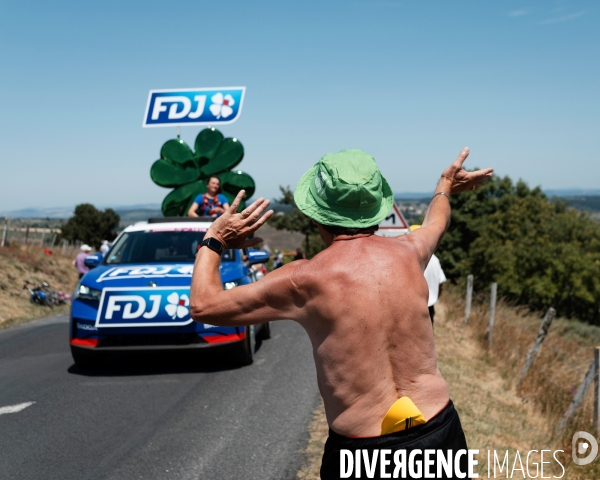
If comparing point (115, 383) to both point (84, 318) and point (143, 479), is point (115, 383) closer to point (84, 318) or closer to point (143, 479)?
point (84, 318)

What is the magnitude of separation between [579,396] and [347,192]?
538 cm

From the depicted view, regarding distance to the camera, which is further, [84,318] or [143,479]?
[84,318]

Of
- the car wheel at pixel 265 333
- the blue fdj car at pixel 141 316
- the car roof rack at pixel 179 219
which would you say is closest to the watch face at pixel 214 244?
the blue fdj car at pixel 141 316

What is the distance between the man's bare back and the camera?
2.36m

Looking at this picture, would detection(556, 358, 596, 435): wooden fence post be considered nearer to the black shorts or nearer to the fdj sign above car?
the black shorts

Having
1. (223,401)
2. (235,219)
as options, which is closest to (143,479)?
(223,401)

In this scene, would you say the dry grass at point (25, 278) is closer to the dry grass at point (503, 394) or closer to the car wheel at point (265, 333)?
the car wheel at point (265, 333)

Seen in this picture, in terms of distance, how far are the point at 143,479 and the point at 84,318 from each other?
3528 mm

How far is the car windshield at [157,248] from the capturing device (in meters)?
9.22

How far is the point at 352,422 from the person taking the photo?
7.81 feet

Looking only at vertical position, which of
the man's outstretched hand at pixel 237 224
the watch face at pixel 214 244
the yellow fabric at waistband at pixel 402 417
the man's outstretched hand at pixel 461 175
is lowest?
the yellow fabric at waistband at pixel 402 417

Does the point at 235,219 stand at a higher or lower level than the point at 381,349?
higher

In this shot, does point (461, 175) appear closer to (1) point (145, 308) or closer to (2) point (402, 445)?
(2) point (402, 445)

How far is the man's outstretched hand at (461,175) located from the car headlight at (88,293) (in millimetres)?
5608
